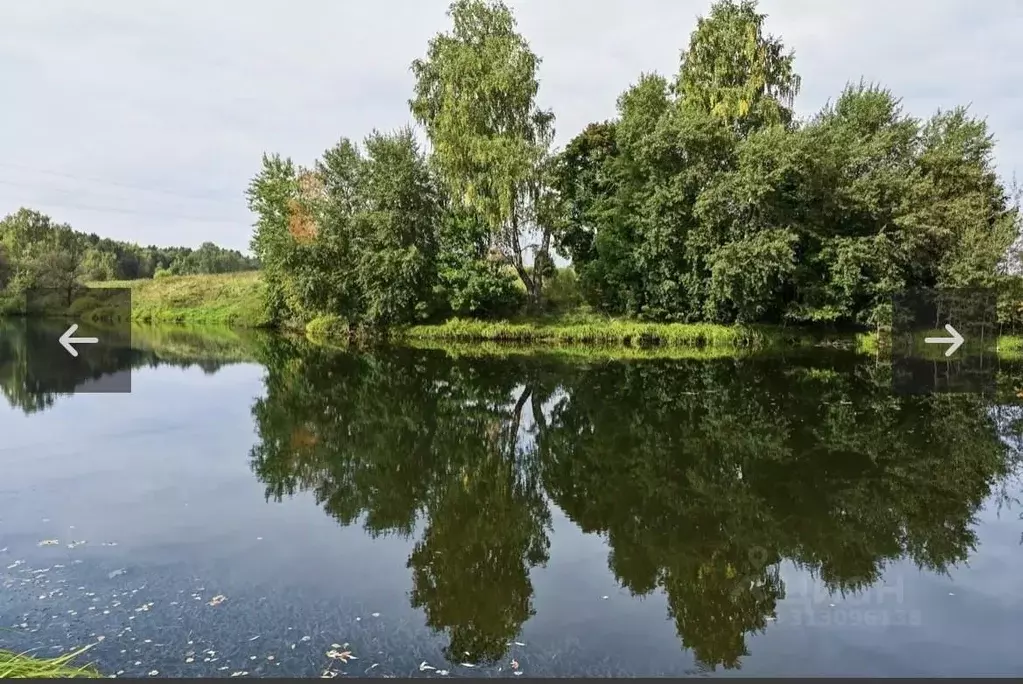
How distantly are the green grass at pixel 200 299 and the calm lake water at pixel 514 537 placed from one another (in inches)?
1264

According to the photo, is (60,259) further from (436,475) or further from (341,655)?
(341,655)

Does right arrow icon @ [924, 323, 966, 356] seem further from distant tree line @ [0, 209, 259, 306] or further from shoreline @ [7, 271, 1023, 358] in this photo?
distant tree line @ [0, 209, 259, 306]

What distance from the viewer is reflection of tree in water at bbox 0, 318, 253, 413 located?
17266 mm

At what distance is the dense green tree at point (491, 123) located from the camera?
30562 mm

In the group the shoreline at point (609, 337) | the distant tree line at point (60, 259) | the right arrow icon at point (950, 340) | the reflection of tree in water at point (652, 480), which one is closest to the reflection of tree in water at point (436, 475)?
the reflection of tree in water at point (652, 480)

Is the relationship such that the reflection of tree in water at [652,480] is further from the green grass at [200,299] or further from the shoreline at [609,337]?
the green grass at [200,299]

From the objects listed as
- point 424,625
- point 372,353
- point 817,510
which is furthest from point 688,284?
point 424,625

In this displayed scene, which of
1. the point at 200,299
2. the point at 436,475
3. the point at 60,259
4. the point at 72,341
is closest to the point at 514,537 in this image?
the point at 436,475

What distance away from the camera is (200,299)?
52031 millimetres

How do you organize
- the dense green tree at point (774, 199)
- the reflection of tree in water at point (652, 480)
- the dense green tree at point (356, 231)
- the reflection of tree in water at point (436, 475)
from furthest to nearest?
the dense green tree at point (356, 231) < the dense green tree at point (774, 199) < the reflection of tree in water at point (652, 480) < the reflection of tree in water at point (436, 475)

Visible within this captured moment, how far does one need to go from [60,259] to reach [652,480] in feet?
183

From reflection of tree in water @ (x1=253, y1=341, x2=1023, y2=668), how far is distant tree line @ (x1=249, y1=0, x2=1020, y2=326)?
12054 mm

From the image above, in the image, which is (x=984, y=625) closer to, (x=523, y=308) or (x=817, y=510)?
(x=817, y=510)

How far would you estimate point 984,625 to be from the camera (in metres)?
5.91
